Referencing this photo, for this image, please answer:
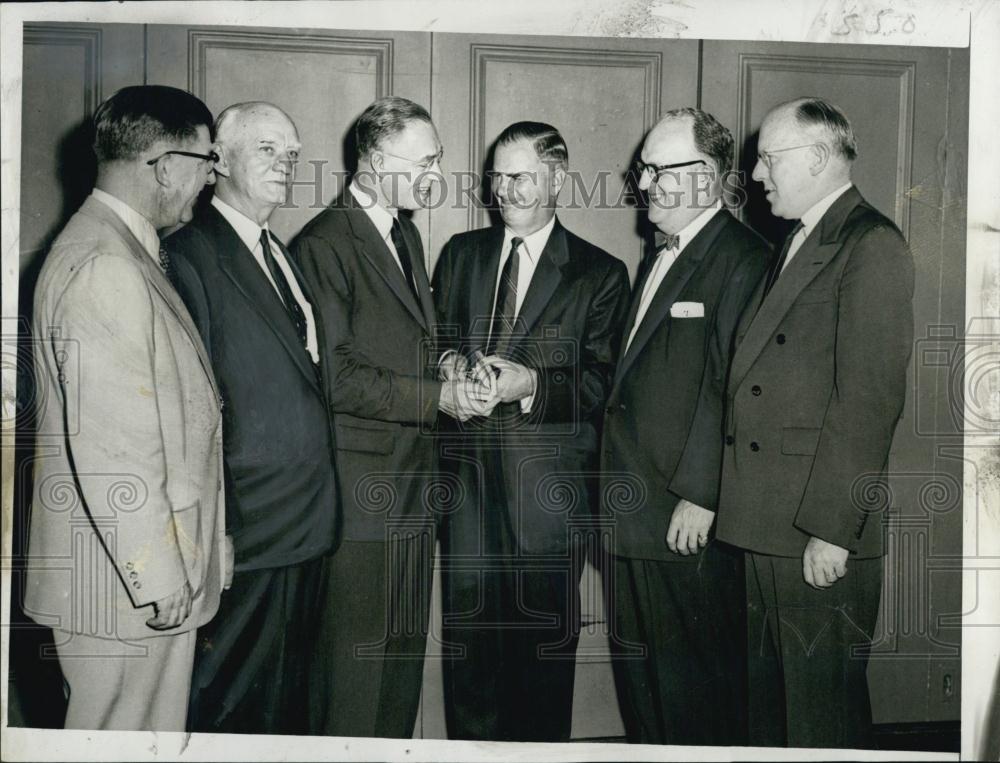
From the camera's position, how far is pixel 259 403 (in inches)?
118

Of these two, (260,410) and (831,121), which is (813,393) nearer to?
(831,121)

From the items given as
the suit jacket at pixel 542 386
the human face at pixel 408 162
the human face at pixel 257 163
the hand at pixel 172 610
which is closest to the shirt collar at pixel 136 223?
the human face at pixel 257 163

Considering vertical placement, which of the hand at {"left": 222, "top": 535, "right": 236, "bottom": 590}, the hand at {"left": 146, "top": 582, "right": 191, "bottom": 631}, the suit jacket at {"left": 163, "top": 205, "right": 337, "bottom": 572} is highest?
the suit jacket at {"left": 163, "top": 205, "right": 337, "bottom": 572}

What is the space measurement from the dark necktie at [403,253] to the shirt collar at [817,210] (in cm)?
116

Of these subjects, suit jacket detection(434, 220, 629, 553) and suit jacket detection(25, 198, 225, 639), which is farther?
suit jacket detection(434, 220, 629, 553)

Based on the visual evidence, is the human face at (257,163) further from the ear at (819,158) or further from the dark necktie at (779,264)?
the ear at (819,158)

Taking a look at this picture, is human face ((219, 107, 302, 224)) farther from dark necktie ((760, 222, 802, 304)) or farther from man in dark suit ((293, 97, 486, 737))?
dark necktie ((760, 222, 802, 304))

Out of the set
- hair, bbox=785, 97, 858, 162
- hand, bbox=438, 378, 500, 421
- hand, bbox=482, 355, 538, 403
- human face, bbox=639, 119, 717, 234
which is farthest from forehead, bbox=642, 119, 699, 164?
hand, bbox=438, 378, 500, 421

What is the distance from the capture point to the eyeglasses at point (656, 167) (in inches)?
121

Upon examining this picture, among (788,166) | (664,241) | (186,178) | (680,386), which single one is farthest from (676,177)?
(186,178)

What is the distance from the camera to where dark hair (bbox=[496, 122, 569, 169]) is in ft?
10.1

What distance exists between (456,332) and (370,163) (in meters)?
0.56

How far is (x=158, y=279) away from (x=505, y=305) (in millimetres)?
997

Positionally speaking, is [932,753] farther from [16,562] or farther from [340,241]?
[16,562]
